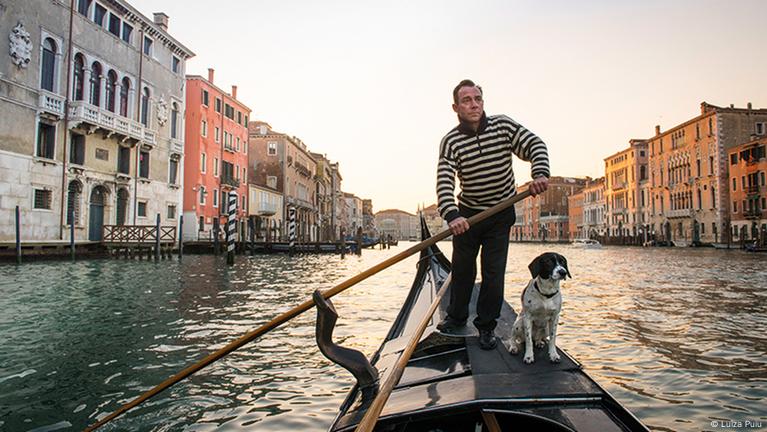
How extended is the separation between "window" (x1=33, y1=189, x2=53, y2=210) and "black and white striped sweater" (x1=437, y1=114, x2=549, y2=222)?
51.5ft

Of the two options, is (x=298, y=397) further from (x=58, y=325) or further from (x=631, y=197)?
(x=631, y=197)

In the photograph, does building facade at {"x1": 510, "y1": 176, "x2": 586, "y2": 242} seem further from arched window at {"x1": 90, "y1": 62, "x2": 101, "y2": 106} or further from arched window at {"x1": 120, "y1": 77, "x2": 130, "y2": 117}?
arched window at {"x1": 90, "y1": 62, "x2": 101, "y2": 106}

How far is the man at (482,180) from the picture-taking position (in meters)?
2.31

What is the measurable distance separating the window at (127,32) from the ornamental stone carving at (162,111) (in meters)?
2.63

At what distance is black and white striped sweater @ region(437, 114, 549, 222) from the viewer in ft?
7.68

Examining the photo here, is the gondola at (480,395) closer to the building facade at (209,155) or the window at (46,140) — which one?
the window at (46,140)

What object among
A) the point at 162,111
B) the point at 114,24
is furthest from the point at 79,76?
the point at 162,111

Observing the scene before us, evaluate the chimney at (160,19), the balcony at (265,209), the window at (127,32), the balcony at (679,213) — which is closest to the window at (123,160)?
the window at (127,32)

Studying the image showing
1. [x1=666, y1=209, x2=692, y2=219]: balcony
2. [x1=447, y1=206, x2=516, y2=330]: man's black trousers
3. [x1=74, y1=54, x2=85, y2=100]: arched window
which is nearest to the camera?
[x1=447, y1=206, x2=516, y2=330]: man's black trousers

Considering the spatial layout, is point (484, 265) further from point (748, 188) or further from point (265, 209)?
point (748, 188)

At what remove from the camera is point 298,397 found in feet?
8.34

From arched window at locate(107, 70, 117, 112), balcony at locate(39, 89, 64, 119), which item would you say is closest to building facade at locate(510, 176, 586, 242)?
arched window at locate(107, 70, 117, 112)

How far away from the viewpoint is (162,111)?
810 inches

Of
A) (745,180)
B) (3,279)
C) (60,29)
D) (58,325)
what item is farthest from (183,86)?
(745,180)
